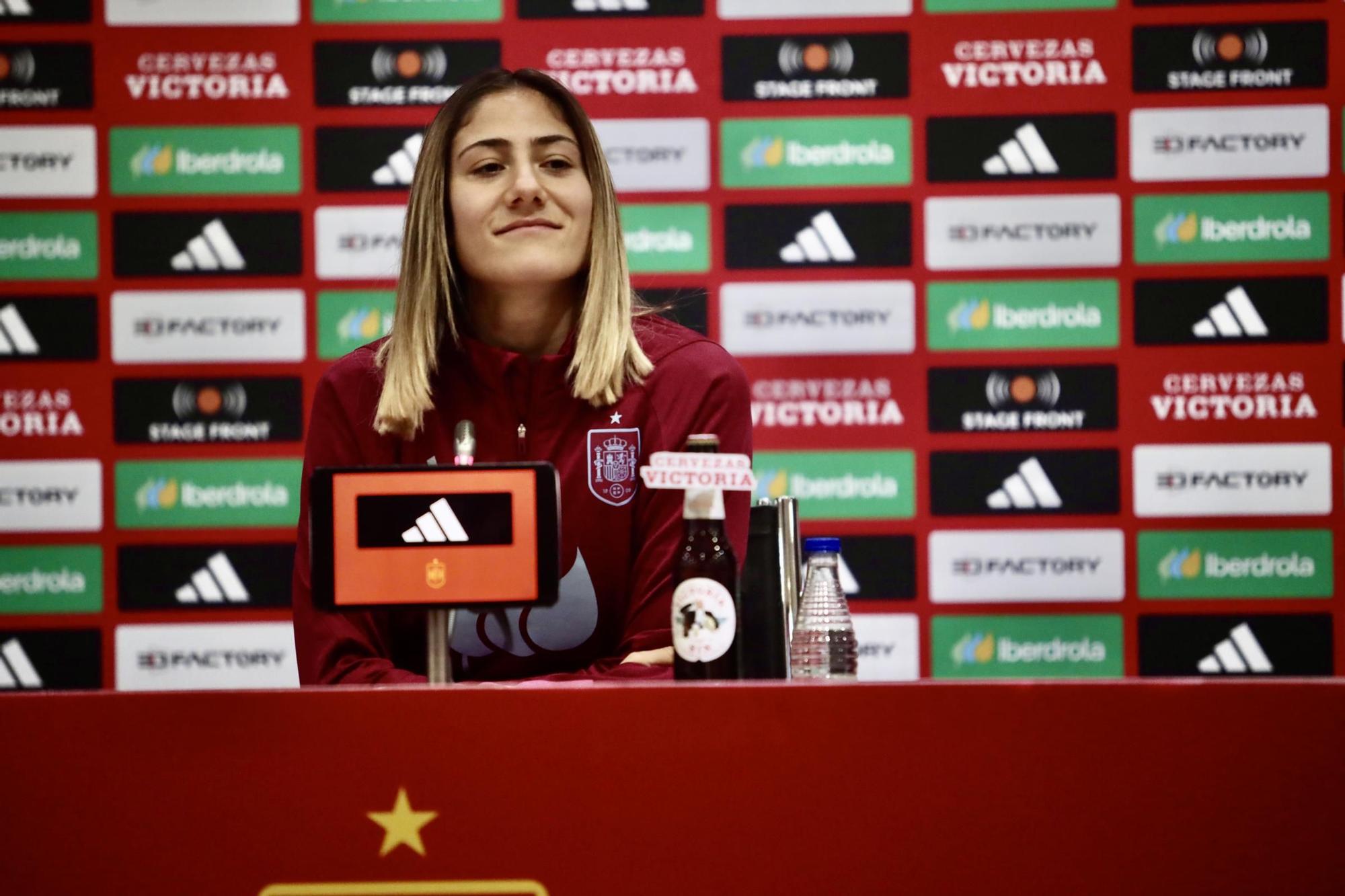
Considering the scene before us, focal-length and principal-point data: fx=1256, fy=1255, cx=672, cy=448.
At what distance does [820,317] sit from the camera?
9.71ft

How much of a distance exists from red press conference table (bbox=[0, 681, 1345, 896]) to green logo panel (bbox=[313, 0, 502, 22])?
2446 mm

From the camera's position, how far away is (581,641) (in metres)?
1.47

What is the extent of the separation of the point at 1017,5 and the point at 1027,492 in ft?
3.78

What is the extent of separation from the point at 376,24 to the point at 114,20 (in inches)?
24.6

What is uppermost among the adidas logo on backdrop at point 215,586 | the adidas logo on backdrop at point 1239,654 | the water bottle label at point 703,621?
the water bottle label at point 703,621

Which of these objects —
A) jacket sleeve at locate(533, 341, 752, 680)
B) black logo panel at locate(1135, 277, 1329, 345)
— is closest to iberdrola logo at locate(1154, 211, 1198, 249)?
black logo panel at locate(1135, 277, 1329, 345)

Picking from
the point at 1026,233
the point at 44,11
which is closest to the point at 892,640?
the point at 1026,233

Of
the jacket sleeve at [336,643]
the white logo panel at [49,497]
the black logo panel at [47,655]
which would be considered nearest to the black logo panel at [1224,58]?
the jacket sleeve at [336,643]

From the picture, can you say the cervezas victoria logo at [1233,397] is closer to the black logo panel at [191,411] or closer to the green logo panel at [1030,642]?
the green logo panel at [1030,642]

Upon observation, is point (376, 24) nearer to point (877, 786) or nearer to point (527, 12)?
point (527, 12)

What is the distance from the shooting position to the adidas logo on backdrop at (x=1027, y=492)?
295 cm

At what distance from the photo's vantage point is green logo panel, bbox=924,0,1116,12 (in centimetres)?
296

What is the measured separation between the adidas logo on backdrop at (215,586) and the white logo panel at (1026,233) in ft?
5.91

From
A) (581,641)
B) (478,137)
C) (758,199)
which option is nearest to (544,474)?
(581,641)
